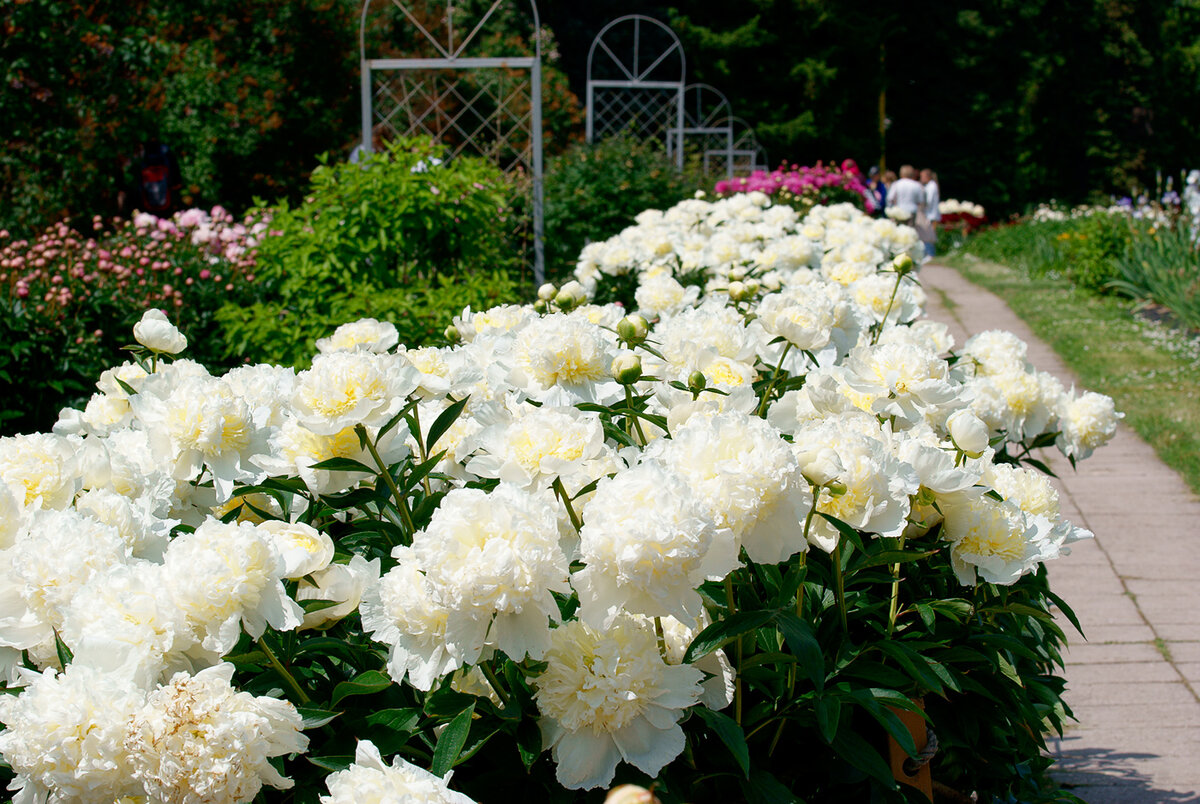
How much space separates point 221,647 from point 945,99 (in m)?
24.9

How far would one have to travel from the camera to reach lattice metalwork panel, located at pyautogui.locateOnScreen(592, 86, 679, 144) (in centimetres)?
1079

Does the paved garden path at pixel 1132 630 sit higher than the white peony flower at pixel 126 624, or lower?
lower

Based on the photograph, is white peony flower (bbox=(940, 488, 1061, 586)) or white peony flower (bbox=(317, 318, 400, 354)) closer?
white peony flower (bbox=(940, 488, 1061, 586))

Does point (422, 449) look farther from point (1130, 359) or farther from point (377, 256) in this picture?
point (1130, 359)

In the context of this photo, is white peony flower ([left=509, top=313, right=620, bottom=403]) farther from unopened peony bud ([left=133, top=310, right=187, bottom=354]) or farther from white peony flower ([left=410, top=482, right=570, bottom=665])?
unopened peony bud ([left=133, top=310, right=187, bottom=354])

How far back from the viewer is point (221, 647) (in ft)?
3.12

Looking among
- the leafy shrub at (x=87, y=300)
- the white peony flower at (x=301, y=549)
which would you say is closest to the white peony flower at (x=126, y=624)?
the white peony flower at (x=301, y=549)

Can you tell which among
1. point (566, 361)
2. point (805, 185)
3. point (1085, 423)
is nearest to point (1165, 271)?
point (805, 185)

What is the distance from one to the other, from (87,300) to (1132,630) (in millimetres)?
4332

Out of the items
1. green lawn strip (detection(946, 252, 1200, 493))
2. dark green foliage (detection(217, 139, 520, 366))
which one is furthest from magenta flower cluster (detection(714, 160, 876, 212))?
dark green foliage (detection(217, 139, 520, 366))

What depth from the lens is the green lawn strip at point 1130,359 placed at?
5.59m

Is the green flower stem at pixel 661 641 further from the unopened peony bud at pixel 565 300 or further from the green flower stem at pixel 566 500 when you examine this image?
the unopened peony bud at pixel 565 300

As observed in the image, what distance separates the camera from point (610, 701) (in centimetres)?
99

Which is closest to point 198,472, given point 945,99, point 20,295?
point 20,295
